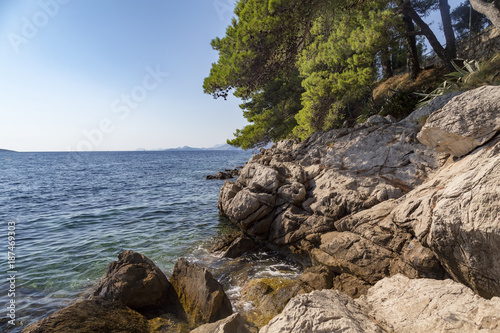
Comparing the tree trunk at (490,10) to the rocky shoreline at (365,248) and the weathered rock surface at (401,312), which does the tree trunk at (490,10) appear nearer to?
the rocky shoreline at (365,248)

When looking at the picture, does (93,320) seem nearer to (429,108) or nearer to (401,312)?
(401,312)

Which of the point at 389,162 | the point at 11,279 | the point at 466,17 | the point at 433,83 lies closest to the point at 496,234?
the point at 389,162

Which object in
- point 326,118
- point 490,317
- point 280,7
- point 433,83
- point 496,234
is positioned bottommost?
point 490,317

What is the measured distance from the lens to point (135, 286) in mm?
6930

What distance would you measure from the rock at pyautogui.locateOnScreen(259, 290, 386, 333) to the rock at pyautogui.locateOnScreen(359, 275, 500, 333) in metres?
0.40

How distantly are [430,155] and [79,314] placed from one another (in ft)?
40.1

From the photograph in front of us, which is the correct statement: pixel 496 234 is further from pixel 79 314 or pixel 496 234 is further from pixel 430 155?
pixel 79 314

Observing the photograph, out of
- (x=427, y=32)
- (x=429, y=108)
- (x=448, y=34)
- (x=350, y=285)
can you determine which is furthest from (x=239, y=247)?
(x=448, y=34)

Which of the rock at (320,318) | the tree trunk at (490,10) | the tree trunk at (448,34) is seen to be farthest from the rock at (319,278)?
the tree trunk at (448,34)

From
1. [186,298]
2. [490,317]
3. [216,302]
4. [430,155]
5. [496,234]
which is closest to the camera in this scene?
[490,317]

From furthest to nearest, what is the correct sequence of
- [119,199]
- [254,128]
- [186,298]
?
[119,199] < [254,128] < [186,298]

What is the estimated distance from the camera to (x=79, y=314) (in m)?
5.96

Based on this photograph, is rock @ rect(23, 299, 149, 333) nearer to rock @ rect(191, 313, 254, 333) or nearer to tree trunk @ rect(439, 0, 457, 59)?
rock @ rect(191, 313, 254, 333)

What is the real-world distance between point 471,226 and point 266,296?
522cm
